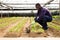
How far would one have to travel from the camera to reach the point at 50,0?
14.5 metres

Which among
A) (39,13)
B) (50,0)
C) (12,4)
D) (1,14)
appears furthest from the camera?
(1,14)

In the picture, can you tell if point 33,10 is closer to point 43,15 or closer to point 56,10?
point 56,10

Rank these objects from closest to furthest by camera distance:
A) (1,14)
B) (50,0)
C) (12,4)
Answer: (50,0), (12,4), (1,14)

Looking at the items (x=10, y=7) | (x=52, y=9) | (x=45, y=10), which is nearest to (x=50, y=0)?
(x=52, y=9)

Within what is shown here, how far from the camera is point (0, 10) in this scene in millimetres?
17359

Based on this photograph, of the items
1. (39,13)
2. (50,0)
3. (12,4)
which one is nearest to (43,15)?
(39,13)

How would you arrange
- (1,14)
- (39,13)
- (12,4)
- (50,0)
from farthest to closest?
(1,14), (12,4), (50,0), (39,13)

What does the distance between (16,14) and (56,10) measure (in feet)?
11.3

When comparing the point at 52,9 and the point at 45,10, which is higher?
the point at 45,10

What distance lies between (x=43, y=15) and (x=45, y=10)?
0.54 feet

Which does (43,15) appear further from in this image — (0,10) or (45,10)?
(0,10)

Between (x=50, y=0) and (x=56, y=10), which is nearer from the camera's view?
(x=50, y=0)

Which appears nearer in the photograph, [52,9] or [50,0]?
[50,0]

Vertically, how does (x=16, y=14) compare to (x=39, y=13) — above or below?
below
